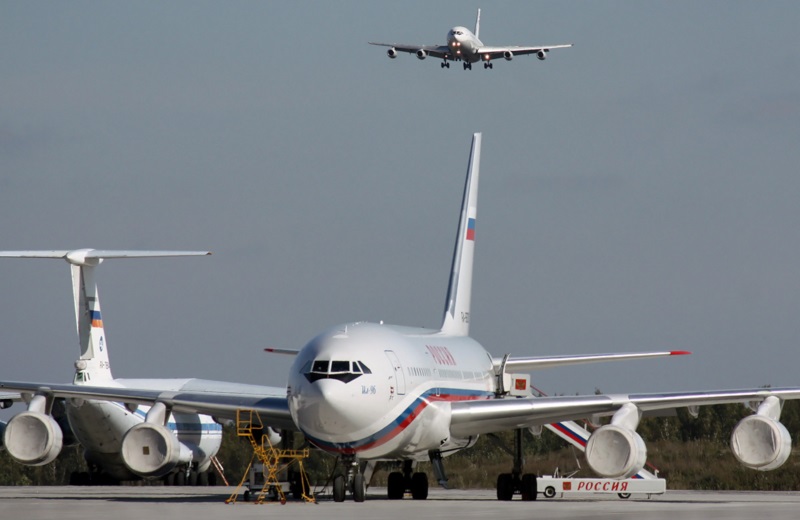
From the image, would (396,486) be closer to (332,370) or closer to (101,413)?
(332,370)

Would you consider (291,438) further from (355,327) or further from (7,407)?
(7,407)

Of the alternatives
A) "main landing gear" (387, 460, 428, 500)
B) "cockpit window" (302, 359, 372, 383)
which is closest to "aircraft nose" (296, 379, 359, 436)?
"cockpit window" (302, 359, 372, 383)

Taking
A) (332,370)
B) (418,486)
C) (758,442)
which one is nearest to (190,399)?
(332,370)

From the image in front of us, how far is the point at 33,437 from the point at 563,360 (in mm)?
13863

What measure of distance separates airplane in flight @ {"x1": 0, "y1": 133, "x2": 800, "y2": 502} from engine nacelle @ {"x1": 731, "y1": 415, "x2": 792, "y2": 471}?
2 centimetres

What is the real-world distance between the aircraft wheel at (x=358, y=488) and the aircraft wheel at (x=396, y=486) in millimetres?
4063

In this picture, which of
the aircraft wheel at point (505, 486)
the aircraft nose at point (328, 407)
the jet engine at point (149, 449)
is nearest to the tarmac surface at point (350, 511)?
the jet engine at point (149, 449)

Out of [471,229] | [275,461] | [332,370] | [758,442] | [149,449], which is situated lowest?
[275,461]

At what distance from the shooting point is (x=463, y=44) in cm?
→ 6606

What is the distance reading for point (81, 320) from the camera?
45844 millimetres

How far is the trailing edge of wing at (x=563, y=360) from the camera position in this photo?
35531 mm

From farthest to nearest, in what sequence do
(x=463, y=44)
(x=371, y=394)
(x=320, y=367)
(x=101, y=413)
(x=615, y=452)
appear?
(x=463, y=44)
(x=101, y=413)
(x=615, y=452)
(x=371, y=394)
(x=320, y=367)

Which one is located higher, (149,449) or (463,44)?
(463,44)

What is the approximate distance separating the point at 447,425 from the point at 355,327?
11.1ft
